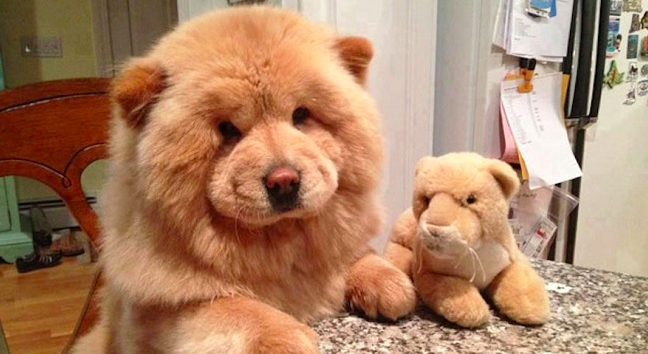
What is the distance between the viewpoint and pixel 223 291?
62 cm

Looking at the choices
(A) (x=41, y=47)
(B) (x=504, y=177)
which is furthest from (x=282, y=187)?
(A) (x=41, y=47)

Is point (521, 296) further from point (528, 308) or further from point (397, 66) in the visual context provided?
point (397, 66)

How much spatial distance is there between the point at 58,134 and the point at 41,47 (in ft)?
9.27

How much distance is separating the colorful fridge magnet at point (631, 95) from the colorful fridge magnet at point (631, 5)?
27cm

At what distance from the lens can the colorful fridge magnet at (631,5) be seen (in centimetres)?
189

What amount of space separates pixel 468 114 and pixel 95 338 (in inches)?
45.7

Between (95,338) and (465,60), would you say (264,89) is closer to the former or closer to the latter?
(95,338)

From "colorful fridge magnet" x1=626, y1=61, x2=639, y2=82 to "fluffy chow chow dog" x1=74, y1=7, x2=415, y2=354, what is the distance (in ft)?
5.53

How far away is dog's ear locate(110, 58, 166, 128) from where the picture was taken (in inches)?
22.9

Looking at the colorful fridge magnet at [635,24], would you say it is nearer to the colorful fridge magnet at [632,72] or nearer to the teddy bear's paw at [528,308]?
the colorful fridge magnet at [632,72]

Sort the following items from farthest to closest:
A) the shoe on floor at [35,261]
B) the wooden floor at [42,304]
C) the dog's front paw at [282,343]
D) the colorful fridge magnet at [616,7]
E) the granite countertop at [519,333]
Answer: the shoe on floor at [35,261]
the wooden floor at [42,304]
the colorful fridge magnet at [616,7]
the granite countertop at [519,333]
the dog's front paw at [282,343]

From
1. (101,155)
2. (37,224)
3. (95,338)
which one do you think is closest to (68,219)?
(37,224)

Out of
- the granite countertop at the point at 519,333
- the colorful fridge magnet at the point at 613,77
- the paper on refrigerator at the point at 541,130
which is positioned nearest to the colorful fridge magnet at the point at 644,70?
the colorful fridge magnet at the point at 613,77

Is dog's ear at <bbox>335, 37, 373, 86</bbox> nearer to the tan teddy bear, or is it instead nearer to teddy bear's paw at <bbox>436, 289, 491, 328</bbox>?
the tan teddy bear
